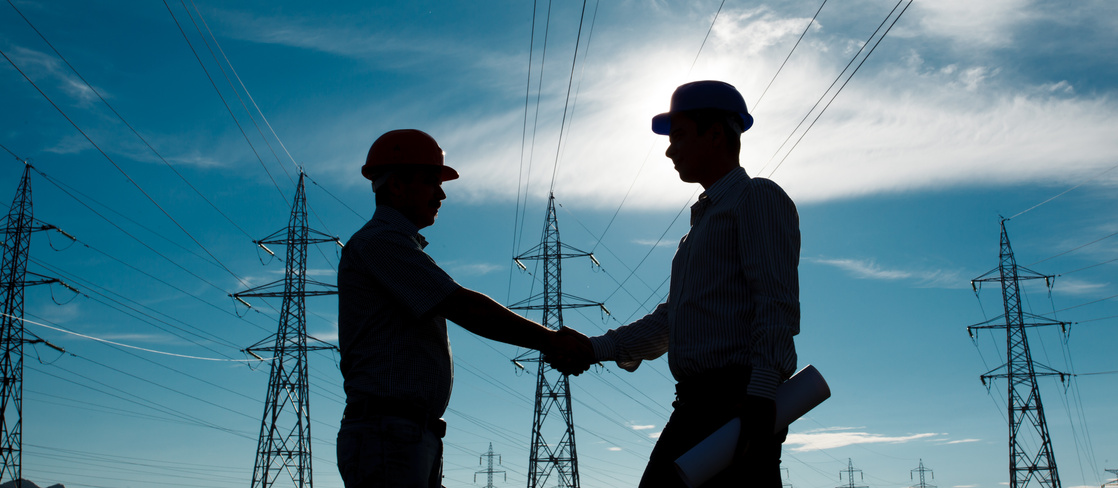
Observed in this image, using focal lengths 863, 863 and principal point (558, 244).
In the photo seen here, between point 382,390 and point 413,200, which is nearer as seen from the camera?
point 382,390

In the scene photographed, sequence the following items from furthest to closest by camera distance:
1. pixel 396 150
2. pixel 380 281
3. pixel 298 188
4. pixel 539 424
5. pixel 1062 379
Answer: pixel 1062 379
pixel 298 188
pixel 539 424
pixel 396 150
pixel 380 281

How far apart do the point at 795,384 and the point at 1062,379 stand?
45.2 m

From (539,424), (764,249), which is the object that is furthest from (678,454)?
(539,424)

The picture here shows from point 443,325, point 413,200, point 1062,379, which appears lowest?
point 443,325

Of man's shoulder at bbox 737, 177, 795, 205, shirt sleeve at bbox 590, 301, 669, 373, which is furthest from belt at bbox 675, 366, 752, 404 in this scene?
shirt sleeve at bbox 590, 301, 669, 373

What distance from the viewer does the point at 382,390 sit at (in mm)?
3668

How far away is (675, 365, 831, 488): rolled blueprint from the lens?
311 cm

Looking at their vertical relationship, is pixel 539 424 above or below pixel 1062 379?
below

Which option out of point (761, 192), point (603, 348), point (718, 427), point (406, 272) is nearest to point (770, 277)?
point (761, 192)

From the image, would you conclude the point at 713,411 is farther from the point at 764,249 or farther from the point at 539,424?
the point at 539,424

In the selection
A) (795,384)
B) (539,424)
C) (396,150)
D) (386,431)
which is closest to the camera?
(795,384)

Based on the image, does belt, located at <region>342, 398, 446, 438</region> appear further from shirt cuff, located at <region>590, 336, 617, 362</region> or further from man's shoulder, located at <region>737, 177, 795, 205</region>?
man's shoulder, located at <region>737, 177, 795, 205</region>

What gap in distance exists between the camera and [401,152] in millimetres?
4195

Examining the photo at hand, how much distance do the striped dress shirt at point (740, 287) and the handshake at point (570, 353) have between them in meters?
0.78
